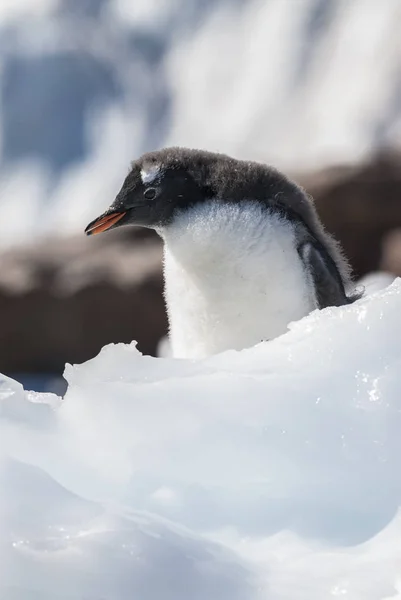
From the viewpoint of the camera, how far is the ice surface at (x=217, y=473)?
0.58m

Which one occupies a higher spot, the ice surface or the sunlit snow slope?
the sunlit snow slope

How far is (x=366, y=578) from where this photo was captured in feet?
1.94

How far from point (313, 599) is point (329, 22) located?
144 inches

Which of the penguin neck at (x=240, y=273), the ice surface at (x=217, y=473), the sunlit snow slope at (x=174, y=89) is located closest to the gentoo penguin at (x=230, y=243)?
the penguin neck at (x=240, y=273)

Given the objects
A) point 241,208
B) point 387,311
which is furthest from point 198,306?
point 387,311

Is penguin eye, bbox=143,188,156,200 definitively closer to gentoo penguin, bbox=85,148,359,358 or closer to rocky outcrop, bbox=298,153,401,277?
gentoo penguin, bbox=85,148,359,358

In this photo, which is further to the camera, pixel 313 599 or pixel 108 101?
pixel 108 101

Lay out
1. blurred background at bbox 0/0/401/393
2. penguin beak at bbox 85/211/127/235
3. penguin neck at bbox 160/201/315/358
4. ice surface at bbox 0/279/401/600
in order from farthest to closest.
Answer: blurred background at bbox 0/0/401/393 → penguin beak at bbox 85/211/127/235 → penguin neck at bbox 160/201/315/358 → ice surface at bbox 0/279/401/600

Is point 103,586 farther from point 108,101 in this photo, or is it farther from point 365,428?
point 108,101

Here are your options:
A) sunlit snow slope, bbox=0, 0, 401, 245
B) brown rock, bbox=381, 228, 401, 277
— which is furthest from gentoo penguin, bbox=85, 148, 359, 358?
sunlit snow slope, bbox=0, 0, 401, 245

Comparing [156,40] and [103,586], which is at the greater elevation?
[156,40]

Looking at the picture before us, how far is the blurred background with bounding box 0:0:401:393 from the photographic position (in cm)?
370

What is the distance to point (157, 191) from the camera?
1.57m

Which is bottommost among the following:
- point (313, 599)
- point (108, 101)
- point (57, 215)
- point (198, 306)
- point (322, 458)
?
point (313, 599)
